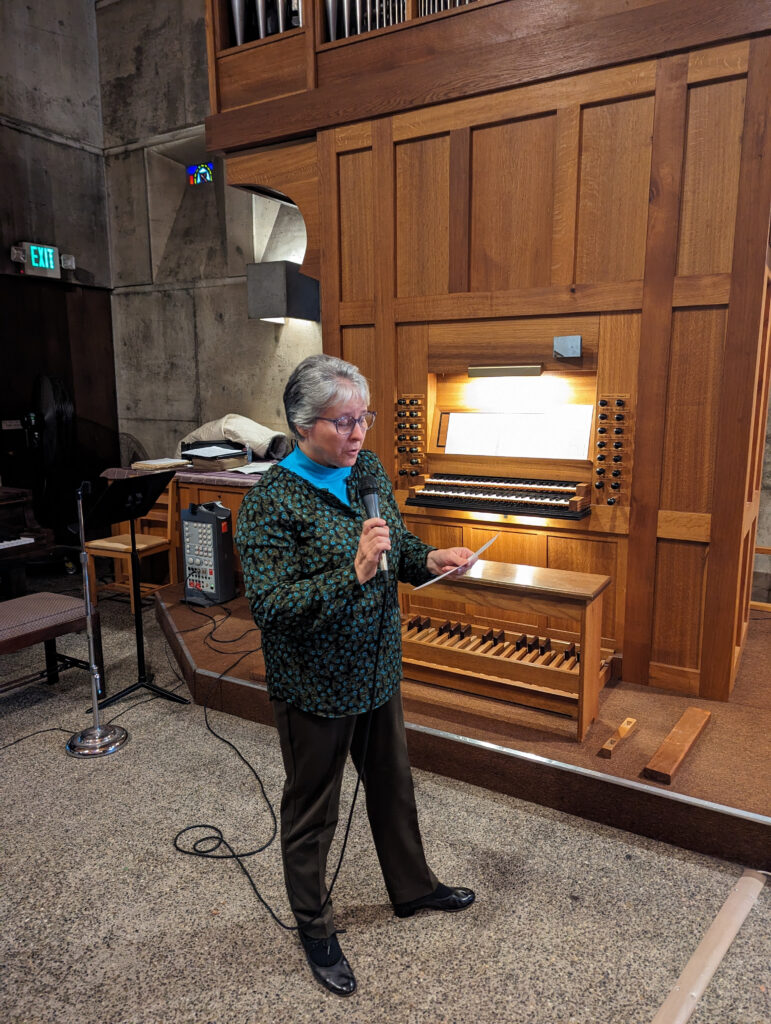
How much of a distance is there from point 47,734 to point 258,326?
180 inches

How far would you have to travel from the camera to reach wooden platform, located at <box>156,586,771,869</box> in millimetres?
2746

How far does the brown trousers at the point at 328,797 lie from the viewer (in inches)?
79.6

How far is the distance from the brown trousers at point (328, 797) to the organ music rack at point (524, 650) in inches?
41.7

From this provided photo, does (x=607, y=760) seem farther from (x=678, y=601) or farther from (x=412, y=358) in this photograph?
(x=412, y=358)

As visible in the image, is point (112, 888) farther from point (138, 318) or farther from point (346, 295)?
point (138, 318)

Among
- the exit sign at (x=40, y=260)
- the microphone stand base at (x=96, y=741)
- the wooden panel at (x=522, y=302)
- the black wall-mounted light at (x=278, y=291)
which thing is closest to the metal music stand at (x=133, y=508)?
the microphone stand base at (x=96, y=741)

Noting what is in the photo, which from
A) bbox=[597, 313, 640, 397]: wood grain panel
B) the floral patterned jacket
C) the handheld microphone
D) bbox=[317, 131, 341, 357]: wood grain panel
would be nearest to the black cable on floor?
the floral patterned jacket

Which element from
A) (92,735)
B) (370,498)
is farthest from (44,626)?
(370,498)

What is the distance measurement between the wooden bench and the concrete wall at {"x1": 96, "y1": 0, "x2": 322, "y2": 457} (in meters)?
3.46

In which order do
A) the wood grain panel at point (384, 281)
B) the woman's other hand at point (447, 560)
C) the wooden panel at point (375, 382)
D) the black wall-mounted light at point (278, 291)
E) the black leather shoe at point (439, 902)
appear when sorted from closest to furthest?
1. the woman's other hand at point (447, 560)
2. the black leather shoe at point (439, 902)
3. the wood grain panel at point (384, 281)
4. the wooden panel at point (375, 382)
5. the black wall-mounted light at point (278, 291)

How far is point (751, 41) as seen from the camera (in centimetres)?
318

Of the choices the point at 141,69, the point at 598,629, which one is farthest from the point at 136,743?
the point at 141,69

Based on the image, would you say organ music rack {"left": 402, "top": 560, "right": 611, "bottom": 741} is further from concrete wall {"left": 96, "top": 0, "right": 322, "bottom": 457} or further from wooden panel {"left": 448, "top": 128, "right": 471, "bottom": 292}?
concrete wall {"left": 96, "top": 0, "right": 322, "bottom": 457}

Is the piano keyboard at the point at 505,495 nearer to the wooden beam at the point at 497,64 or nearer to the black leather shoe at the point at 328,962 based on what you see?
the wooden beam at the point at 497,64
